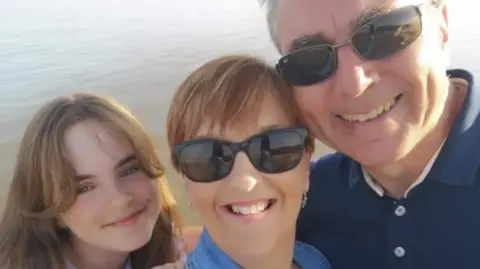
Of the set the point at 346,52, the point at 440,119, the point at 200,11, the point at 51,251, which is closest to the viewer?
the point at 346,52

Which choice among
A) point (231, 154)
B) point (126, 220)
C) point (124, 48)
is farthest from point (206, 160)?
point (124, 48)

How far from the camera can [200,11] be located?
13.4 metres

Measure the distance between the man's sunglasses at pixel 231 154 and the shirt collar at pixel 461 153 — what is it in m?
0.61

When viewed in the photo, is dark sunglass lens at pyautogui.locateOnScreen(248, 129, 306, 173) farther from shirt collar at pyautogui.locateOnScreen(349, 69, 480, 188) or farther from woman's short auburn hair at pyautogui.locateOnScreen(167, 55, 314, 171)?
shirt collar at pyautogui.locateOnScreen(349, 69, 480, 188)

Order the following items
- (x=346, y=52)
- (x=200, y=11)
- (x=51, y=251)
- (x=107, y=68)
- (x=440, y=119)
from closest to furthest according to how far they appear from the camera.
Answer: (x=346, y=52)
(x=440, y=119)
(x=51, y=251)
(x=107, y=68)
(x=200, y=11)

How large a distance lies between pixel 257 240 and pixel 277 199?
0.58ft

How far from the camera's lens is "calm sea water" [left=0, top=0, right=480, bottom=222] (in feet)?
28.7

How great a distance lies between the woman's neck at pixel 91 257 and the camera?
4.02 m

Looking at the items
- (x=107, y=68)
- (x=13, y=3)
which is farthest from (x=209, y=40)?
(x=13, y=3)

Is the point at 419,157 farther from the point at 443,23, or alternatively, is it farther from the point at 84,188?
the point at 84,188

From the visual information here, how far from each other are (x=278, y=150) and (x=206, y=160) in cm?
28

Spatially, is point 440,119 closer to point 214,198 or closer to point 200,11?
point 214,198

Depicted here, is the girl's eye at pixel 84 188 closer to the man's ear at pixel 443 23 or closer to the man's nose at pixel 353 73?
the man's nose at pixel 353 73

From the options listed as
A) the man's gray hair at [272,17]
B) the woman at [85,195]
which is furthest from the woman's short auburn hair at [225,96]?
the woman at [85,195]
